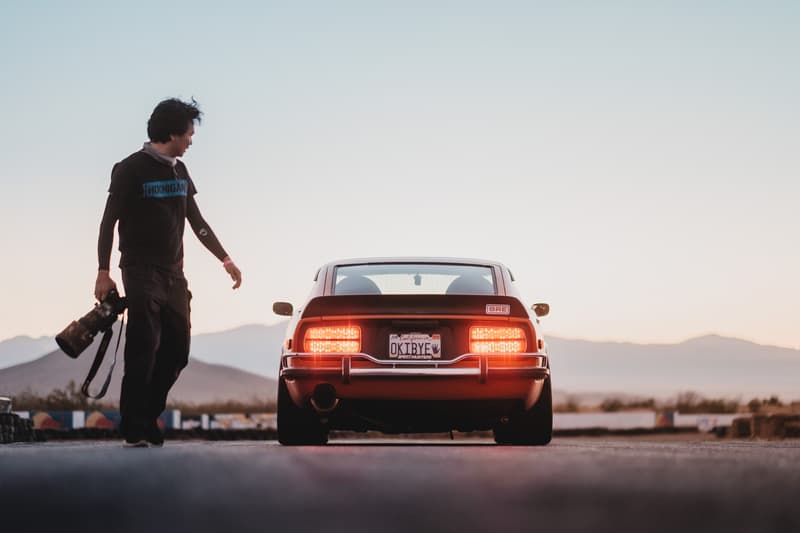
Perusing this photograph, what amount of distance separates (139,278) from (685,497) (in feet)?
15.3

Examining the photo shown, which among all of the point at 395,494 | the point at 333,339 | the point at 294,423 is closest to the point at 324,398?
the point at 333,339

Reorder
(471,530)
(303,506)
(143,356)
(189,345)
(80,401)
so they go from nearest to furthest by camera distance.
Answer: (471,530)
(303,506)
(143,356)
(189,345)
(80,401)

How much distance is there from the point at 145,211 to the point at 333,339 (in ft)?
4.96

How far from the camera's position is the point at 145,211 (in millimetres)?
7801

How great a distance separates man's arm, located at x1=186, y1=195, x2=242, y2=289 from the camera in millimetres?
8328

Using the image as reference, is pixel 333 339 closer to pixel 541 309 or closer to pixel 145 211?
pixel 145 211

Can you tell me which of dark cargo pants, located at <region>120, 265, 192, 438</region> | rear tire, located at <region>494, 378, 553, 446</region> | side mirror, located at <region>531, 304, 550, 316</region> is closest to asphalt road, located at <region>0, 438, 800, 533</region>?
dark cargo pants, located at <region>120, 265, 192, 438</region>

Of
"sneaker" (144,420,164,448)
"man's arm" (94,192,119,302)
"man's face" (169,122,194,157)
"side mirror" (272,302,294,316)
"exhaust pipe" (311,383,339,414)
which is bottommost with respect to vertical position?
"sneaker" (144,420,164,448)

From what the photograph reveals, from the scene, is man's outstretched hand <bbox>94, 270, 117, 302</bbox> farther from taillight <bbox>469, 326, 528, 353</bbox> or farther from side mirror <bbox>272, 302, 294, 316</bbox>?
taillight <bbox>469, 326, 528, 353</bbox>

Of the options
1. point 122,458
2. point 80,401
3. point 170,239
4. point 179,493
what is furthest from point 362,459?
point 80,401

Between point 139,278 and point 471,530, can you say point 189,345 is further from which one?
point 471,530

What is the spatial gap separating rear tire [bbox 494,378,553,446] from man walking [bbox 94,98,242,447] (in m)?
2.40

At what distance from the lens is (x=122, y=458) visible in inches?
223

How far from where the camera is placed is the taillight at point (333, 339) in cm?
776
